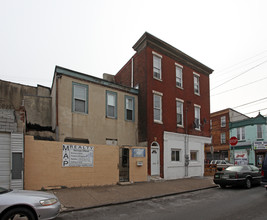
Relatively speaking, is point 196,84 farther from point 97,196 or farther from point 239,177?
point 97,196

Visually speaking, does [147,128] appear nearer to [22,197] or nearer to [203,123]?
[203,123]

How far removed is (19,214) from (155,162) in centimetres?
1198

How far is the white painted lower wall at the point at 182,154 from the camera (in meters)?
17.2

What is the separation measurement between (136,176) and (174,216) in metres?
7.20

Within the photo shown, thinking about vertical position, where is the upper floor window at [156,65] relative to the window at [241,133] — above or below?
above

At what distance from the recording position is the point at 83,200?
888cm

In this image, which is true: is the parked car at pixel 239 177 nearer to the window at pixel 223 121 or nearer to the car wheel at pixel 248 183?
the car wheel at pixel 248 183

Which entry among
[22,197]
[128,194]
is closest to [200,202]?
[128,194]

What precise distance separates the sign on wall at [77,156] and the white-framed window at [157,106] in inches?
255

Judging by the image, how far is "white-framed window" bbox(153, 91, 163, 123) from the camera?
56.8ft

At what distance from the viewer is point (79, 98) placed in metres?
14.4

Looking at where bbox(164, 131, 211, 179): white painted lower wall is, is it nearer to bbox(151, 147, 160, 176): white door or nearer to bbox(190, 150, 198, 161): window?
bbox(190, 150, 198, 161): window

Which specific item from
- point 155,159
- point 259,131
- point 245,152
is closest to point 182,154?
point 155,159

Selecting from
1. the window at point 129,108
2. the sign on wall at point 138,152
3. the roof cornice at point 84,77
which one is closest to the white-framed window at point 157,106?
the window at point 129,108
